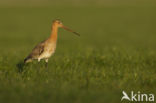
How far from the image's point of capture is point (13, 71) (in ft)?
39.1

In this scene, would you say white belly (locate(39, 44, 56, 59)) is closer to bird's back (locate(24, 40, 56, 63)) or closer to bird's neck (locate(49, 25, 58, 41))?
bird's back (locate(24, 40, 56, 63))

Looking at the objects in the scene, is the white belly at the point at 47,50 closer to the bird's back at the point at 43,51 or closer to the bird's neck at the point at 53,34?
the bird's back at the point at 43,51

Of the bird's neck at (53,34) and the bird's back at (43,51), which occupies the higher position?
the bird's neck at (53,34)

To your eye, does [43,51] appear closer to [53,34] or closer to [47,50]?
[47,50]

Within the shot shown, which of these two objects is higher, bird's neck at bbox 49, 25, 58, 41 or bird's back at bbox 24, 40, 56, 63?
bird's neck at bbox 49, 25, 58, 41

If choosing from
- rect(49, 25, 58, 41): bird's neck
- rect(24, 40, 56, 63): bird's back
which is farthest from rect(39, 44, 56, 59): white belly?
rect(49, 25, 58, 41): bird's neck

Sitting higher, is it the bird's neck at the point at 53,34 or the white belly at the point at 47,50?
the bird's neck at the point at 53,34

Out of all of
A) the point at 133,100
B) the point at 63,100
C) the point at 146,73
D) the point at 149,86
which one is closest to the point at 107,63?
the point at 146,73

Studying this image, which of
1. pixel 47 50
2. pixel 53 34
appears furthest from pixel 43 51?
pixel 53 34

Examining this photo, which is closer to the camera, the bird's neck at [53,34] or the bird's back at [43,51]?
the bird's back at [43,51]

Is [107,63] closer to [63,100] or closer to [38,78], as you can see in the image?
[38,78]

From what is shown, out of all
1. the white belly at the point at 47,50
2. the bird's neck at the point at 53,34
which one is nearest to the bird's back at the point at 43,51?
the white belly at the point at 47,50

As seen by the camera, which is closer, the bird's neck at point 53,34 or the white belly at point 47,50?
the white belly at point 47,50

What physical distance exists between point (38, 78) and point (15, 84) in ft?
4.64
